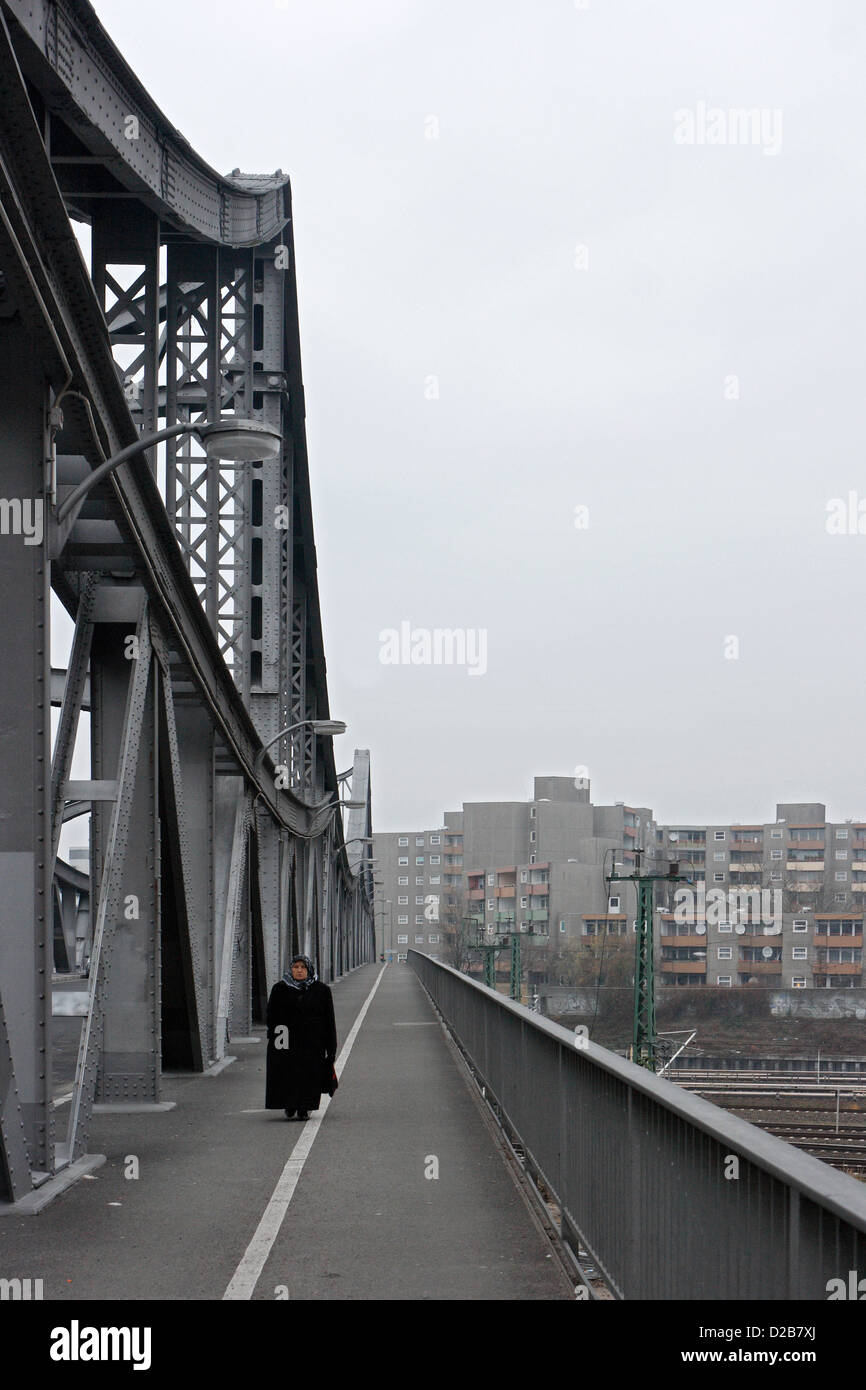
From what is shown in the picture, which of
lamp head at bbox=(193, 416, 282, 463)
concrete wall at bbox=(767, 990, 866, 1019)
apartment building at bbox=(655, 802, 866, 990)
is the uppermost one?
lamp head at bbox=(193, 416, 282, 463)

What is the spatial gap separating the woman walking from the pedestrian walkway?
25 centimetres

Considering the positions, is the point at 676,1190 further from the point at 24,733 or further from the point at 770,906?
the point at 770,906

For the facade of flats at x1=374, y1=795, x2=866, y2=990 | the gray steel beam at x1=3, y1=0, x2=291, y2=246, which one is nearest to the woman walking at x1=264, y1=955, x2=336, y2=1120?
the gray steel beam at x1=3, y1=0, x2=291, y2=246

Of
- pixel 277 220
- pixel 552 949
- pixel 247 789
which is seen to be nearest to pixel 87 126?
pixel 277 220

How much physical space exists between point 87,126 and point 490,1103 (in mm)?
8941

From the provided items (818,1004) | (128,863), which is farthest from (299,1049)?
(818,1004)

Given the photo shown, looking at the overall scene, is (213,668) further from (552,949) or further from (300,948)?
(552,949)

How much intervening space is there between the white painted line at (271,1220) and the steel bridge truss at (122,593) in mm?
1363

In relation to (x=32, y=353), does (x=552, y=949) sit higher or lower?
lower

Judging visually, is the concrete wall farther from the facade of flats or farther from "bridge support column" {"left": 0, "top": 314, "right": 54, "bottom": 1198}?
"bridge support column" {"left": 0, "top": 314, "right": 54, "bottom": 1198}

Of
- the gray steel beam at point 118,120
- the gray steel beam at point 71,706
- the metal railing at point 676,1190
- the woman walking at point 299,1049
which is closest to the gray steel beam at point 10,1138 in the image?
the gray steel beam at point 71,706

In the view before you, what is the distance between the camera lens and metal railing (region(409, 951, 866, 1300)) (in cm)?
382

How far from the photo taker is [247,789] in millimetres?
22906

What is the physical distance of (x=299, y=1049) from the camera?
44.6 feet
